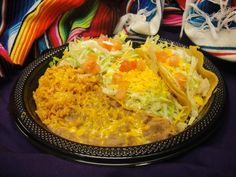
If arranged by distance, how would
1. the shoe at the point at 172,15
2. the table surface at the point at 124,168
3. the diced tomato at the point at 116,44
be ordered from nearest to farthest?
the table surface at the point at 124,168, the diced tomato at the point at 116,44, the shoe at the point at 172,15

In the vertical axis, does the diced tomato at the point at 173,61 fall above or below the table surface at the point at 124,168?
above

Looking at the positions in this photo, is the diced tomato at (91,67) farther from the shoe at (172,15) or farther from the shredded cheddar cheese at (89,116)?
the shoe at (172,15)

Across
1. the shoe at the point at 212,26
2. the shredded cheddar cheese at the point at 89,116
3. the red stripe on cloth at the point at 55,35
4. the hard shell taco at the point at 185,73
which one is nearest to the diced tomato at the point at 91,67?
the shredded cheddar cheese at the point at 89,116

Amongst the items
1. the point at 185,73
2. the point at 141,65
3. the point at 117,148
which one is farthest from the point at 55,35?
the point at 117,148

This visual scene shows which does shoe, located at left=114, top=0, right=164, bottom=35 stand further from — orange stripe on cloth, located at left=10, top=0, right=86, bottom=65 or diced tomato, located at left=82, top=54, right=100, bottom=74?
diced tomato, located at left=82, top=54, right=100, bottom=74

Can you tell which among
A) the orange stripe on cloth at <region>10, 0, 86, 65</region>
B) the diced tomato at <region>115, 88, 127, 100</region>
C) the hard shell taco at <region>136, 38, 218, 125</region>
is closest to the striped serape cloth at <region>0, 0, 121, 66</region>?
the orange stripe on cloth at <region>10, 0, 86, 65</region>

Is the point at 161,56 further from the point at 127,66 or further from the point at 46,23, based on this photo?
the point at 46,23

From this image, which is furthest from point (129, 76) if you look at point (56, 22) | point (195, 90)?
point (56, 22)
